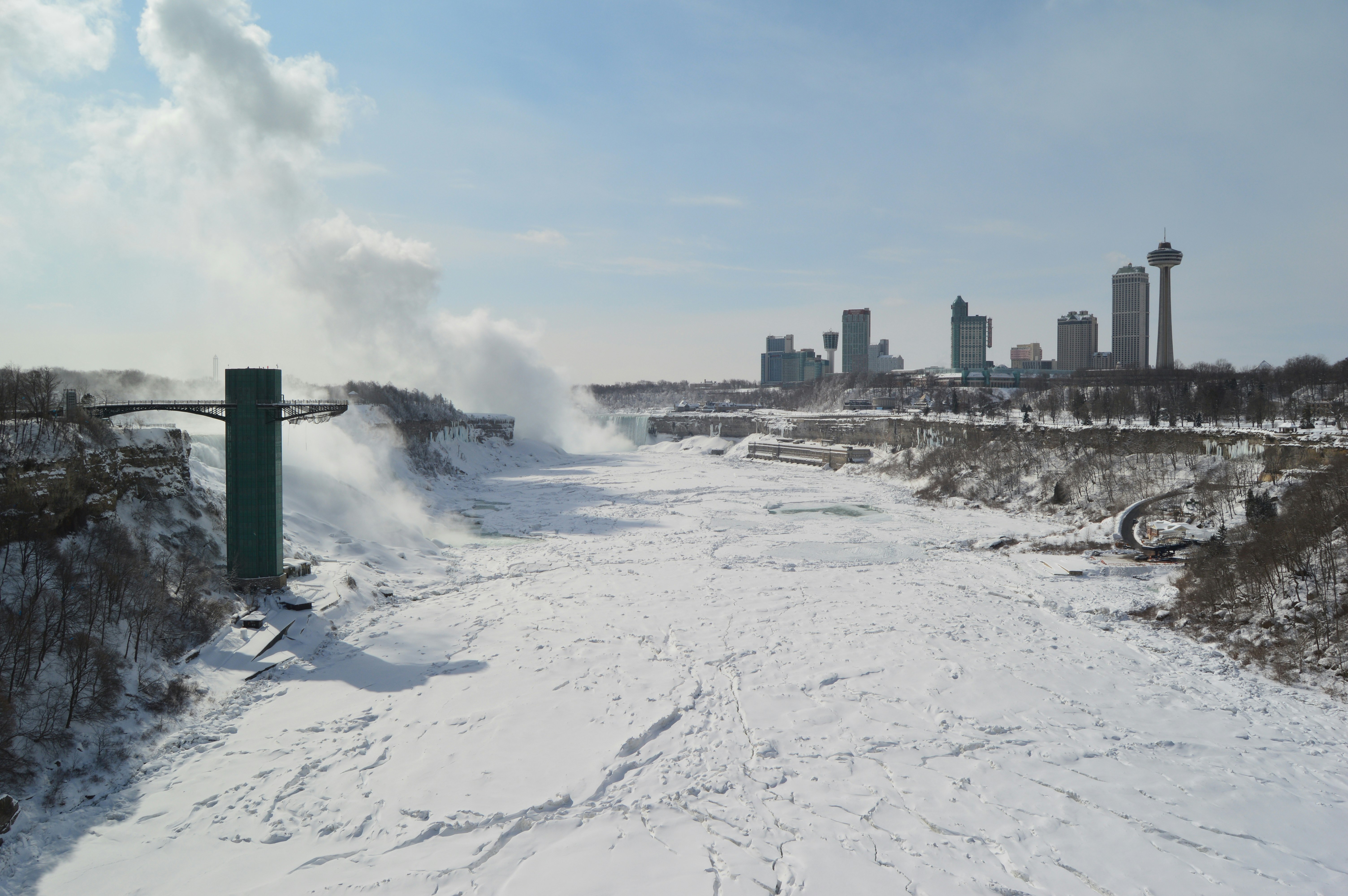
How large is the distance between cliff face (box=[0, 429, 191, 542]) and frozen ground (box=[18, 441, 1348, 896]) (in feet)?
14.2

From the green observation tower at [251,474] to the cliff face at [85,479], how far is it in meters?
1.23

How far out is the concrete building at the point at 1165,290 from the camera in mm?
117188

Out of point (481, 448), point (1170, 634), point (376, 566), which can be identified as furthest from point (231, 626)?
point (481, 448)

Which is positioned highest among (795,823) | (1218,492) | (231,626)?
(1218,492)

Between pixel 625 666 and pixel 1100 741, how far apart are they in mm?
8576

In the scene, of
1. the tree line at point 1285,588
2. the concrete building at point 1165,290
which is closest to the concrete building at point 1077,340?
the concrete building at point 1165,290

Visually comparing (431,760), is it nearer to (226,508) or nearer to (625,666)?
(625,666)

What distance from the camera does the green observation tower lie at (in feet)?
55.2

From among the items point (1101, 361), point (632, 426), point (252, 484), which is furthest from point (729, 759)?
point (1101, 361)

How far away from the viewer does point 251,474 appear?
17047mm

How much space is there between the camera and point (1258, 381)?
65.2 m

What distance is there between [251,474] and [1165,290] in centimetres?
14241

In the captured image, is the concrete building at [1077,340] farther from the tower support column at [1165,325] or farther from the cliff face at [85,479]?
the cliff face at [85,479]

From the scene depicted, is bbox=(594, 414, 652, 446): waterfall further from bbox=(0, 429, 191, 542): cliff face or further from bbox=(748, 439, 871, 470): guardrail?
bbox=(0, 429, 191, 542): cliff face
